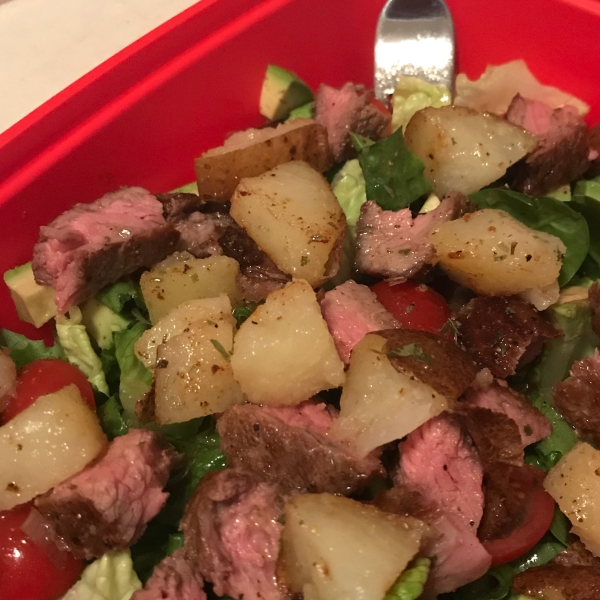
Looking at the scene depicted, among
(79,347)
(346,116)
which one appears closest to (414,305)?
(346,116)

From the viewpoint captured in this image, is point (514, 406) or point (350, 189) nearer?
point (514, 406)

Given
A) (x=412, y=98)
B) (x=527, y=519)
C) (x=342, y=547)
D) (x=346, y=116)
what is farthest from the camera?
(x=412, y=98)

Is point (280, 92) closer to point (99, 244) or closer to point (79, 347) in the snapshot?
point (99, 244)

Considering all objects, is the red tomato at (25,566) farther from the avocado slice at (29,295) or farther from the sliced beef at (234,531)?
the avocado slice at (29,295)

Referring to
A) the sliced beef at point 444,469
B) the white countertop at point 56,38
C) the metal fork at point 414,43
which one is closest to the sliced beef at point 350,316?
the sliced beef at point 444,469

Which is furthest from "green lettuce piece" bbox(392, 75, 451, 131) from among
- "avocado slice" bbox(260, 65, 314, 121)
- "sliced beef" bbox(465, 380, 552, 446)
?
"sliced beef" bbox(465, 380, 552, 446)

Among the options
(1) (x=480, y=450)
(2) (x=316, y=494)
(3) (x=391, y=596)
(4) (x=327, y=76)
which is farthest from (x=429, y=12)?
(3) (x=391, y=596)
